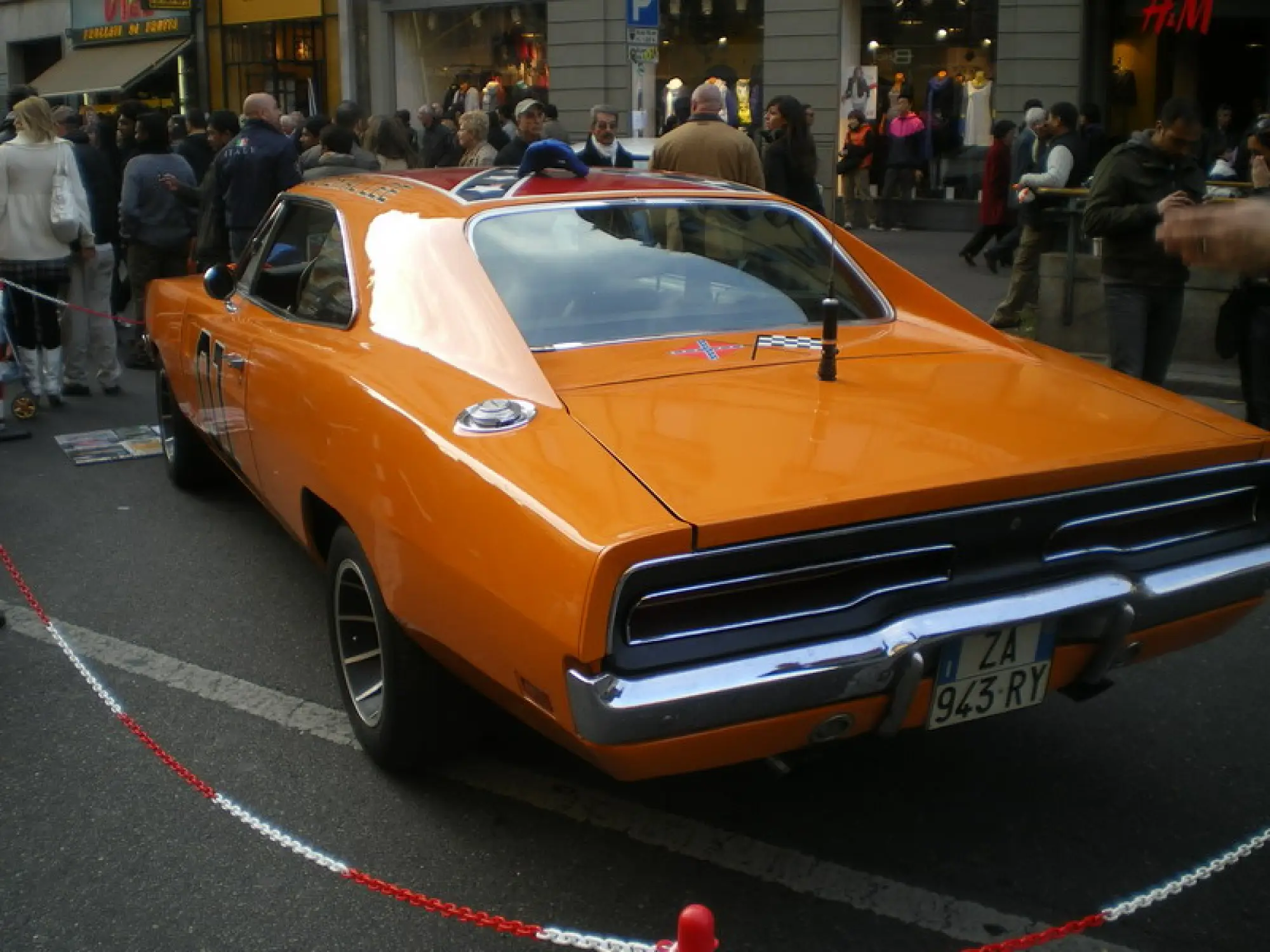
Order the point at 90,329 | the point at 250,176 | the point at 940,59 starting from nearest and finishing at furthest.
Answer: the point at 90,329
the point at 250,176
the point at 940,59

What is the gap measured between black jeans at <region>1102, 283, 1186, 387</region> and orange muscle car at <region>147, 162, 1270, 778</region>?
242 centimetres

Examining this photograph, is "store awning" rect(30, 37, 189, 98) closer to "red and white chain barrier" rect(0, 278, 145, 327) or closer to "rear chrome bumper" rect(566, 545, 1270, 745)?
"red and white chain barrier" rect(0, 278, 145, 327)

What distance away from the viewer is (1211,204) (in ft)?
10.9

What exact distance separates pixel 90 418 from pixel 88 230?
3.84 feet

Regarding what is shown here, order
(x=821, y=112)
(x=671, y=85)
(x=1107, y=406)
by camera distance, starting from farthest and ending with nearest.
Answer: (x=671, y=85) < (x=821, y=112) < (x=1107, y=406)

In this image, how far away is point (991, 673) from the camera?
10.1 ft

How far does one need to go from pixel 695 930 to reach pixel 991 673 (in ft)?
3.67

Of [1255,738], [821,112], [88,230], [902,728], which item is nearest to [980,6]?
[821,112]

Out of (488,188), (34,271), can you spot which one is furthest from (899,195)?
(488,188)

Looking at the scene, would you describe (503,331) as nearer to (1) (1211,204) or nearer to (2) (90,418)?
(1) (1211,204)

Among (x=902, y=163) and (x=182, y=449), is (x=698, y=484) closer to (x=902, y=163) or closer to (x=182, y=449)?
(x=182, y=449)

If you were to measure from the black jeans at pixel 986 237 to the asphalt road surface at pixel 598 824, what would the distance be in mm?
9787

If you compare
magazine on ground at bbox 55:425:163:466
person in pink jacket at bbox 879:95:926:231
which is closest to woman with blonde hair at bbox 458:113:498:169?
magazine on ground at bbox 55:425:163:466

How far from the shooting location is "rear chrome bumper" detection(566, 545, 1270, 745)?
8.99ft
